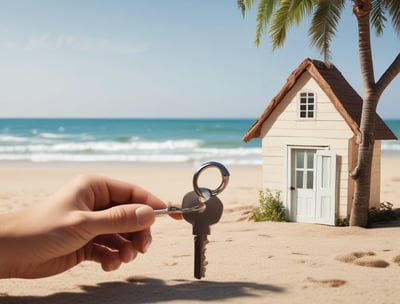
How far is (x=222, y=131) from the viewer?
56812mm

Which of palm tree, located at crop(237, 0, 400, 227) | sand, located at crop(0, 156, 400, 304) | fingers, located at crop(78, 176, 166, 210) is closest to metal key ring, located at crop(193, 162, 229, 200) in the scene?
fingers, located at crop(78, 176, 166, 210)

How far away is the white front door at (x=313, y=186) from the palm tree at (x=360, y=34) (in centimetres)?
50

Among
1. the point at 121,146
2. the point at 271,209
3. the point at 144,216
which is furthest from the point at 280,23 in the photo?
the point at 121,146

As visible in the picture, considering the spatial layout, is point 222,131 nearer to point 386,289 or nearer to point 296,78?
point 296,78

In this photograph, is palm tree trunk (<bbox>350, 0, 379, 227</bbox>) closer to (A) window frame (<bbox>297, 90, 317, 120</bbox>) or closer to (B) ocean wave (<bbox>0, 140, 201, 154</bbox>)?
(A) window frame (<bbox>297, 90, 317, 120</bbox>)

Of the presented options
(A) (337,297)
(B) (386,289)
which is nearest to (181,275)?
(A) (337,297)

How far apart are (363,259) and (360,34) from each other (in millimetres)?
4829

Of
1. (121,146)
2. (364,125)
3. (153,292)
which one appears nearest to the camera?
(153,292)

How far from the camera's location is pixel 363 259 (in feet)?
17.8

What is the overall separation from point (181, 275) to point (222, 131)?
52.3 metres

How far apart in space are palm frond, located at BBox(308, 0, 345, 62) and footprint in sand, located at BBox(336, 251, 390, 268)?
5.19 m

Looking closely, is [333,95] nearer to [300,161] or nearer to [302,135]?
[302,135]

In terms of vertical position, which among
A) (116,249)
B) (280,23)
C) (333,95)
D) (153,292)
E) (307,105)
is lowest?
(153,292)

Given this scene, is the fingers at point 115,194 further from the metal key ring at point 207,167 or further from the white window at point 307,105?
the white window at point 307,105
